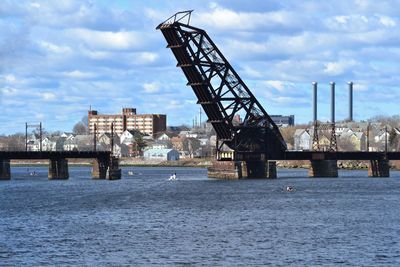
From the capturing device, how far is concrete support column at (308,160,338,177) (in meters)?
104

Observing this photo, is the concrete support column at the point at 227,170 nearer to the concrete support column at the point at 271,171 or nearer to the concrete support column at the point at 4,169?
the concrete support column at the point at 271,171

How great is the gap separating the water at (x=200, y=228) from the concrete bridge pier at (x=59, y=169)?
24810 millimetres

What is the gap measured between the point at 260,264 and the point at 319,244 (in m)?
5.47

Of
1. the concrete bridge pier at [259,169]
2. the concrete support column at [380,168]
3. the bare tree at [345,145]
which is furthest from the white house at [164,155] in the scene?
the concrete bridge pier at [259,169]

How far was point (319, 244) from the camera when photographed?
3822 cm

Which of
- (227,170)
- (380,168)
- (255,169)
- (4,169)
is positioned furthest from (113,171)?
(380,168)

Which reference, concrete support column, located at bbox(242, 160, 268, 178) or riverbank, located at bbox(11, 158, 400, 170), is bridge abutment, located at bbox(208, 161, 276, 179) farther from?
riverbank, located at bbox(11, 158, 400, 170)

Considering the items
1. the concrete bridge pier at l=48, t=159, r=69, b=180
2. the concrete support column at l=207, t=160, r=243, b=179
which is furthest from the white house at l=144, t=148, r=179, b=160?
the concrete support column at l=207, t=160, r=243, b=179

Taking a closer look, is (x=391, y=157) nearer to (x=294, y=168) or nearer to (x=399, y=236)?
(x=294, y=168)

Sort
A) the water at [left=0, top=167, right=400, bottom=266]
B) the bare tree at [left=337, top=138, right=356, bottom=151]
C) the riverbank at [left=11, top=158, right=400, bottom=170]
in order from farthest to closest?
the bare tree at [left=337, top=138, right=356, bottom=151] < the riverbank at [left=11, top=158, right=400, bottom=170] < the water at [left=0, top=167, right=400, bottom=266]

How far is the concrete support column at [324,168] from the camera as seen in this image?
4102 inches

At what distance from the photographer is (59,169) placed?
98.9 meters

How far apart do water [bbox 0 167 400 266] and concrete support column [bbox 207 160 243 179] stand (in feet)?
64.2

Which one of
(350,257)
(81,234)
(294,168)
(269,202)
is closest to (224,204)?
(269,202)
